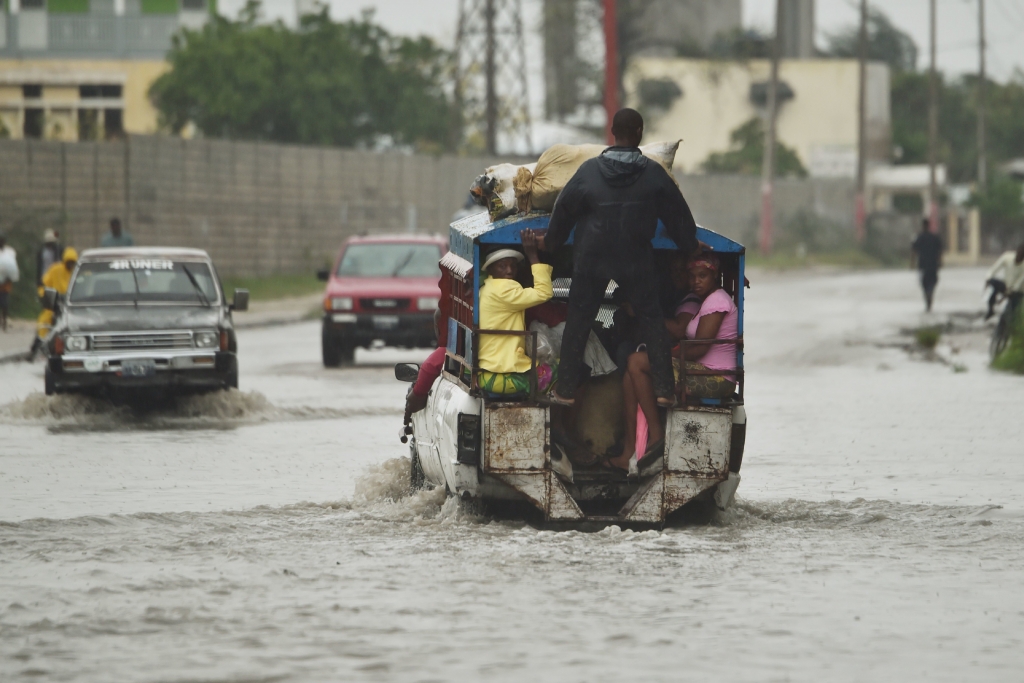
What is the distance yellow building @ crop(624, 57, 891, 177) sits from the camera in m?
84.8

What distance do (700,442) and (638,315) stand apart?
2.46 ft

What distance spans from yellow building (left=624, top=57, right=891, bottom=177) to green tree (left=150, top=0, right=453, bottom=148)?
2426cm

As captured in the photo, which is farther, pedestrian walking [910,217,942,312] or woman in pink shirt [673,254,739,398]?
pedestrian walking [910,217,942,312]

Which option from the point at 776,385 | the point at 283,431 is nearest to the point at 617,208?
the point at 283,431

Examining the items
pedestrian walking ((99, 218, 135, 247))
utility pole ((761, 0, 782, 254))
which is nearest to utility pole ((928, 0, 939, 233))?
Answer: utility pole ((761, 0, 782, 254))

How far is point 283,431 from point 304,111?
4212 cm

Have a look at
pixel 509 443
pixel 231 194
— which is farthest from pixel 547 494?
pixel 231 194

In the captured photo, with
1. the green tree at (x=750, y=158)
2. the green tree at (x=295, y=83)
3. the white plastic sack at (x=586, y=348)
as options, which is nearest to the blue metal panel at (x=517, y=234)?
the white plastic sack at (x=586, y=348)

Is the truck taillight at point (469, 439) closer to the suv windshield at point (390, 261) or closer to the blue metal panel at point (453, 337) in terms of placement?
the blue metal panel at point (453, 337)

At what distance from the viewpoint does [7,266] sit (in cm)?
2766

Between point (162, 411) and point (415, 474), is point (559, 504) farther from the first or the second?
point (162, 411)

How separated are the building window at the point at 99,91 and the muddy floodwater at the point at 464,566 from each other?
4273 cm

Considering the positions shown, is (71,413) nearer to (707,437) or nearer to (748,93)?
(707,437)

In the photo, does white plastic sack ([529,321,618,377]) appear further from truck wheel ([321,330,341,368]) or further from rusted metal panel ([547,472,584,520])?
truck wheel ([321,330,341,368])
